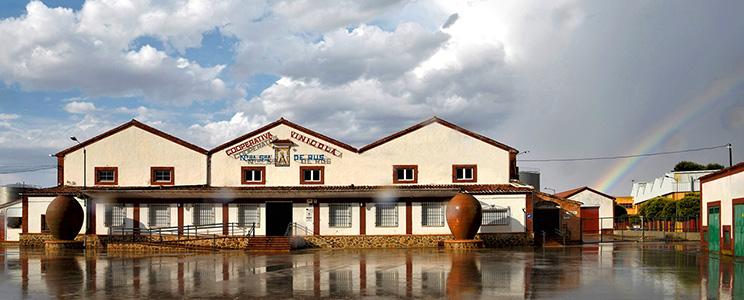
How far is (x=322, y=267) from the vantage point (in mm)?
25578

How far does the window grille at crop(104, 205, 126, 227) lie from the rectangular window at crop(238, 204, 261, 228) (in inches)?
286

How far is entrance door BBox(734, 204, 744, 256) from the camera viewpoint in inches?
1129

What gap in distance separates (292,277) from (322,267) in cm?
396

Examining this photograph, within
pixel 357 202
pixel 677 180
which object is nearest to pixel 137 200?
pixel 357 202

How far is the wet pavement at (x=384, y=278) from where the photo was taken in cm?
1752

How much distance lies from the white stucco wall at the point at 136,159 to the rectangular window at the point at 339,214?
869 cm

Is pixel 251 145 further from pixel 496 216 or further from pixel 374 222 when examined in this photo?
pixel 496 216

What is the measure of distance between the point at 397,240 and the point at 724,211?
18.0 metres

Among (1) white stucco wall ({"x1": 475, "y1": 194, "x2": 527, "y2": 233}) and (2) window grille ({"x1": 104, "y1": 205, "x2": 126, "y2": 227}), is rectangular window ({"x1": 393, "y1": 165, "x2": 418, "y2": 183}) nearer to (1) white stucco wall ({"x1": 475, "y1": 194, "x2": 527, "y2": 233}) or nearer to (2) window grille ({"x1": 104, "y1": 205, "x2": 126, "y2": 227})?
(1) white stucco wall ({"x1": 475, "y1": 194, "x2": 527, "y2": 233})

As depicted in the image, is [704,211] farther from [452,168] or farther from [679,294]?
[679,294]

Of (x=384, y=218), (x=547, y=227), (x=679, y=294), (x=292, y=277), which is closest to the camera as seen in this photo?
(x=679, y=294)

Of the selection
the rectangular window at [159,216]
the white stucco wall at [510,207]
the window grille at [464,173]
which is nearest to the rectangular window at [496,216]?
the white stucco wall at [510,207]

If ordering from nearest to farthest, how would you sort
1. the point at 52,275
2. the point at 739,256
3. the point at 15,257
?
the point at 52,275 < the point at 739,256 < the point at 15,257

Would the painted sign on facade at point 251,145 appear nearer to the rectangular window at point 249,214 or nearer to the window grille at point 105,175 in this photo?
the rectangular window at point 249,214
